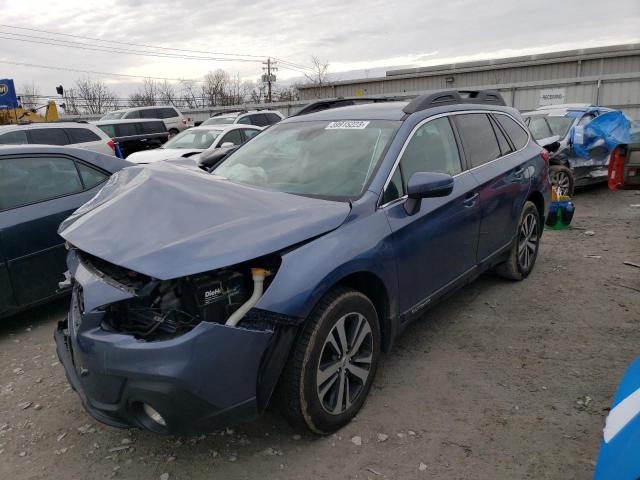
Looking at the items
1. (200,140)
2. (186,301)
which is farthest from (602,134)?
(186,301)

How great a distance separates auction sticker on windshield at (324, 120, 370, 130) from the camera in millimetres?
3525

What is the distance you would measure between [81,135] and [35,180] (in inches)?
258

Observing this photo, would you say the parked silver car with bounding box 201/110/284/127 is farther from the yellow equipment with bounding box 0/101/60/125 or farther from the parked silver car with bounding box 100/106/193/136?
the yellow equipment with bounding box 0/101/60/125

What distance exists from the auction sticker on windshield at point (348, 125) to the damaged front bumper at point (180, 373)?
1722 mm

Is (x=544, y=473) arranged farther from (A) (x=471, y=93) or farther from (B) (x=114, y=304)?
(A) (x=471, y=93)

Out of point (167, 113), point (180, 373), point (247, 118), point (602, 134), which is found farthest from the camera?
point (167, 113)

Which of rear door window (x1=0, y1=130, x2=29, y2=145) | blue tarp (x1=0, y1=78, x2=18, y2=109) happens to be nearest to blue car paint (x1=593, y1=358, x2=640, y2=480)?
rear door window (x1=0, y1=130, x2=29, y2=145)

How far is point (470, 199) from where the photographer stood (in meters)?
3.75

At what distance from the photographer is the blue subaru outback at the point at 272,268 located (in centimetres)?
221

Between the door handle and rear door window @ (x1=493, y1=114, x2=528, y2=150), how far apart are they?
1.22 m

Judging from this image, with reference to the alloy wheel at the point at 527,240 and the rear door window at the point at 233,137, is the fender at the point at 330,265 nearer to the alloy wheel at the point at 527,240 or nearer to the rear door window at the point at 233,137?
the alloy wheel at the point at 527,240

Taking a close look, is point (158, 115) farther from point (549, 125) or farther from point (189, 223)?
→ point (189, 223)

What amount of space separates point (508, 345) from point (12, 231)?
4062mm

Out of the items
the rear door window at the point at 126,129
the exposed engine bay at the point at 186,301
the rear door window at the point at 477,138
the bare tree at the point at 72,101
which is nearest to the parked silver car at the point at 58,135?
the rear door window at the point at 126,129
